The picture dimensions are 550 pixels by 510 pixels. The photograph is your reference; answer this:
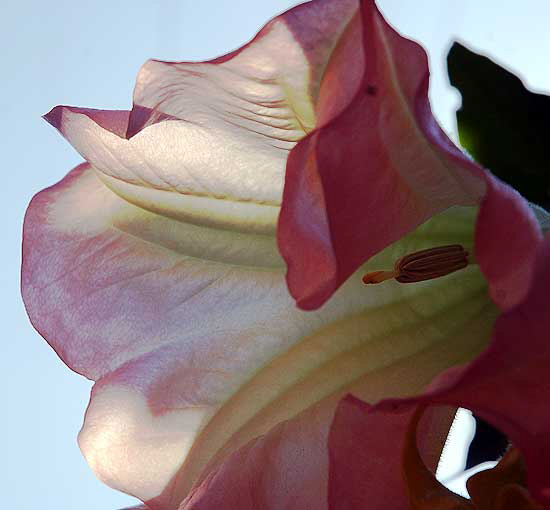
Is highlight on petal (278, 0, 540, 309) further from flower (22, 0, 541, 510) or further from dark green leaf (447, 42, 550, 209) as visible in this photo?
dark green leaf (447, 42, 550, 209)

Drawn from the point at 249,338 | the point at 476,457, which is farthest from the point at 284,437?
the point at 476,457

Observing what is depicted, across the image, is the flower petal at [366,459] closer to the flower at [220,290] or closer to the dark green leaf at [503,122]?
the flower at [220,290]

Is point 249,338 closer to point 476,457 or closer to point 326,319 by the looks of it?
point 326,319

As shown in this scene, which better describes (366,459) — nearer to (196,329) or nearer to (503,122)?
(196,329)

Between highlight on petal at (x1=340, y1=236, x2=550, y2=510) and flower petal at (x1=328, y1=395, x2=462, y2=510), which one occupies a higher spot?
highlight on petal at (x1=340, y1=236, x2=550, y2=510)

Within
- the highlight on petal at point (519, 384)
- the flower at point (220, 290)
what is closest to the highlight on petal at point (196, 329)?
the flower at point (220, 290)

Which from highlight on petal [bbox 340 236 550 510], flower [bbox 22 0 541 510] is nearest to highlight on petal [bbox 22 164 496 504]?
flower [bbox 22 0 541 510]
